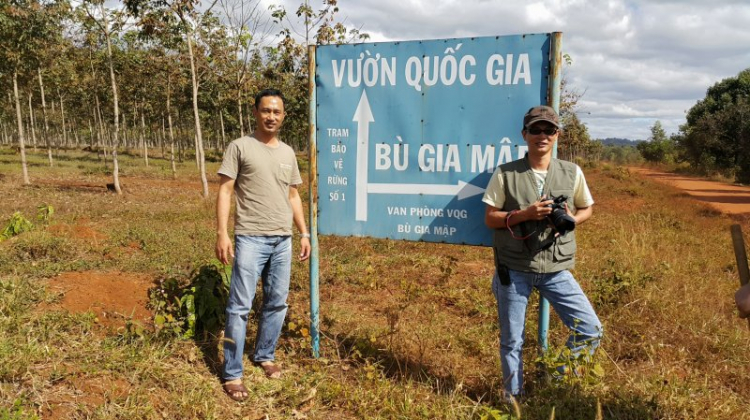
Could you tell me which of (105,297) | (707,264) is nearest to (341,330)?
(105,297)

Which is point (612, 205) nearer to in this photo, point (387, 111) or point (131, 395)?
point (387, 111)

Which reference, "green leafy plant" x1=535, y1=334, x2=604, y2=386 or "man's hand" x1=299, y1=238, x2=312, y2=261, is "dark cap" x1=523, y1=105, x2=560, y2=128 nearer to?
"green leafy plant" x1=535, y1=334, x2=604, y2=386

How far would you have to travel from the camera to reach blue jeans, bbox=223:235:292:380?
3033mm

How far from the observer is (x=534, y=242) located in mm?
2543

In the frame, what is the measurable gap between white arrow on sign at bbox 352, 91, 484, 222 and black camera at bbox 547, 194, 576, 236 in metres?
0.81

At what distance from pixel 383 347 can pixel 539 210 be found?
1.88m

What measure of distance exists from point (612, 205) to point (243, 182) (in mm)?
12226

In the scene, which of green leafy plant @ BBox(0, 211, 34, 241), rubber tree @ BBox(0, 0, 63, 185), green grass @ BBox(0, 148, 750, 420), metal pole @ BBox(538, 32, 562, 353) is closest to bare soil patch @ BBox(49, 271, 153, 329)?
green grass @ BBox(0, 148, 750, 420)

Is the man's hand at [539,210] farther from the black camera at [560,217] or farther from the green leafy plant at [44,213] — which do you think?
the green leafy plant at [44,213]

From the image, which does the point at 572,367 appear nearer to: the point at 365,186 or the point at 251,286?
the point at 365,186

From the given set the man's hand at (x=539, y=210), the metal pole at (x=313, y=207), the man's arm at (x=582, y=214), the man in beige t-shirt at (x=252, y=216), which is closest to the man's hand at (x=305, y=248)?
the metal pole at (x=313, y=207)

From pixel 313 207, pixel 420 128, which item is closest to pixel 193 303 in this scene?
pixel 313 207

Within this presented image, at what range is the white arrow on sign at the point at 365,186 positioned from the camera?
3217 millimetres

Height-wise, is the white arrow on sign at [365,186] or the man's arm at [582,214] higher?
the white arrow on sign at [365,186]
